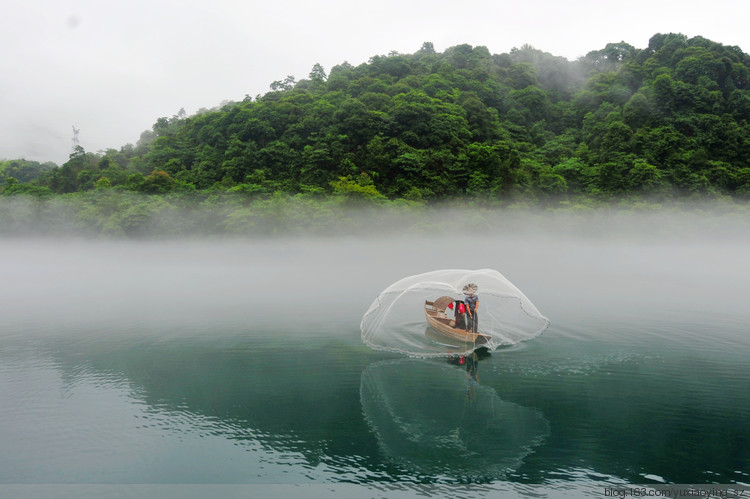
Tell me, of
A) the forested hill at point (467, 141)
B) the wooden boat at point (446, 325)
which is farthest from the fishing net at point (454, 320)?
the forested hill at point (467, 141)

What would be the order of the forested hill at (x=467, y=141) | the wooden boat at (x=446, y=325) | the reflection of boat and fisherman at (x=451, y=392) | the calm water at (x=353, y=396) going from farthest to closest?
the forested hill at (x=467, y=141) → the wooden boat at (x=446, y=325) → the reflection of boat and fisherman at (x=451, y=392) → the calm water at (x=353, y=396)

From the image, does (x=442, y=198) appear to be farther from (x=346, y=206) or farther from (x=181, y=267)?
(x=181, y=267)

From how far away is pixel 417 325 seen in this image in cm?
2373

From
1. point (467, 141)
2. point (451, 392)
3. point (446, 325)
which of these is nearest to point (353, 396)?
point (451, 392)

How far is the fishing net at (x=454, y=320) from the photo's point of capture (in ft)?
61.8

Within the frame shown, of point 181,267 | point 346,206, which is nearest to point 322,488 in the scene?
point 181,267

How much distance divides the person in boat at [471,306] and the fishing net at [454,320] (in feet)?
0.13

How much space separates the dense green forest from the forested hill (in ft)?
0.70

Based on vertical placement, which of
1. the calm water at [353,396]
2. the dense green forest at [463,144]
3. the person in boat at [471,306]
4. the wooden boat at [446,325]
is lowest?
the calm water at [353,396]

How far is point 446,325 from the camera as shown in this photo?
65.6 feet

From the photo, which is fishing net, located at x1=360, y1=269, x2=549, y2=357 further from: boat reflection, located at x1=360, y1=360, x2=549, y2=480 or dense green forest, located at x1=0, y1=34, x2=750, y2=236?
dense green forest, located at x1=0, y1=34, x2=750, y2=236

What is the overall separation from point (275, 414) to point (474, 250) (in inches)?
1853

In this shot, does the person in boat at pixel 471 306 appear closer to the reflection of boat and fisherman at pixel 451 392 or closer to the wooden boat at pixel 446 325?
the reflection of boat and fisherman at pixel 451 392

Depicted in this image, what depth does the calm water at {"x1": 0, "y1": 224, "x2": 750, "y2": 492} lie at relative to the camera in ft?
36.6
